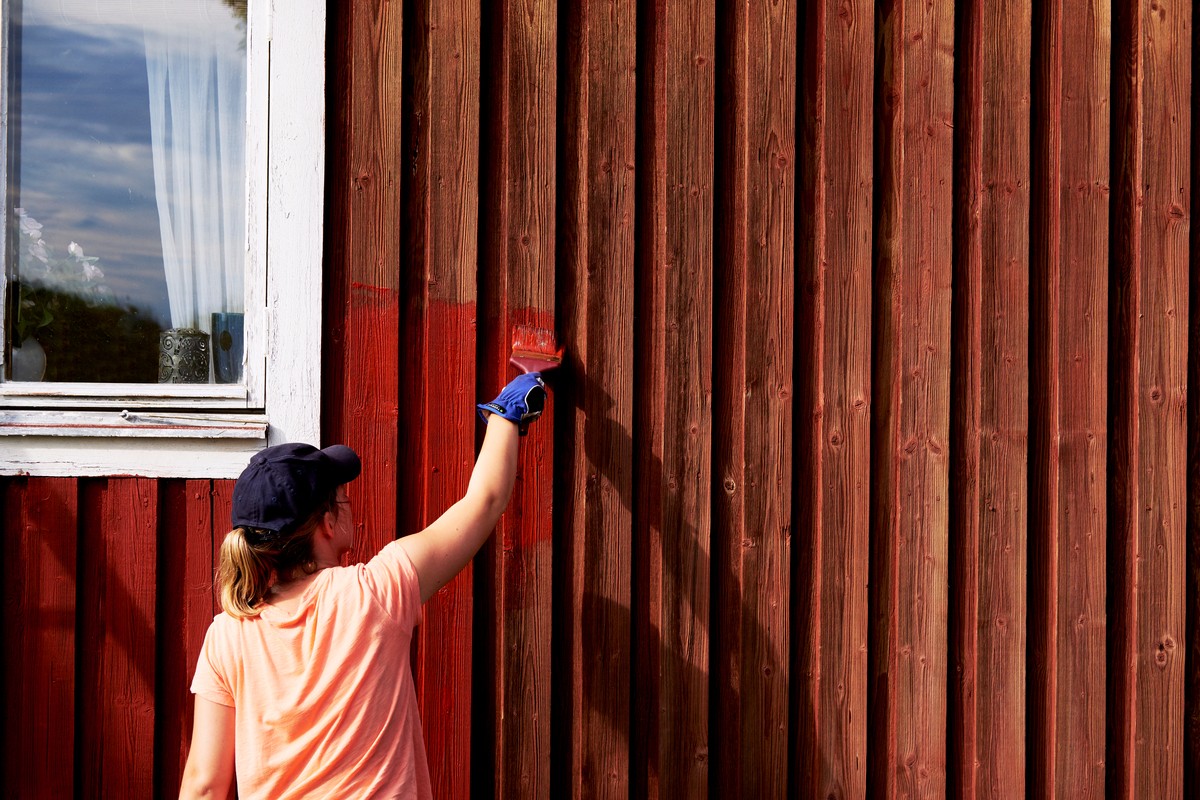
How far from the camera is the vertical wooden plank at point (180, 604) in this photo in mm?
2613

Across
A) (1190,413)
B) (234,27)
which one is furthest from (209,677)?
(1190,413)

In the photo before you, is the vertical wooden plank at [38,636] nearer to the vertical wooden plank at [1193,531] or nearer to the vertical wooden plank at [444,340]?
the vertical wooden plank at [444,340]

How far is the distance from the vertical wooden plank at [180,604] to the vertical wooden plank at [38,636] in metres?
0.23

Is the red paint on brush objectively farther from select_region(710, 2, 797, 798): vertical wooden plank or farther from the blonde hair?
the blonde hair

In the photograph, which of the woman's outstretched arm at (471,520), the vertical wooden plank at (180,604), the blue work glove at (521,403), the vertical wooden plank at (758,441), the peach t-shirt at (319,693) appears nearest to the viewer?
the peach t-shirt at (319,693)

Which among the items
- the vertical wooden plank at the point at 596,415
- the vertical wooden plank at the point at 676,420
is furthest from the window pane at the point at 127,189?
the vertical wooden plank at the point at 676,420

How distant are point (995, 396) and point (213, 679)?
2401 mm

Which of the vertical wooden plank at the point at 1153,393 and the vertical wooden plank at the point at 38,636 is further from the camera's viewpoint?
the vertical wooden plank at the point at 1153,393

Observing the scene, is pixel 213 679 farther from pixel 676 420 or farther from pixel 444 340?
pixel 676 420

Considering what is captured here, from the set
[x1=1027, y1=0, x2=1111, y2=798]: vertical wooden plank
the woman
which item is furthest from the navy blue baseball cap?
[x1=1027, y1=0, x2=1111, y2=798]: vertical wooden plank

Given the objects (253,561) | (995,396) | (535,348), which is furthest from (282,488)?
(995,396)

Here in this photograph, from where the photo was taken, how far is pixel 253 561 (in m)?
1.95

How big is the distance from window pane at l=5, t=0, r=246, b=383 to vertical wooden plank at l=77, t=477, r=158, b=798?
0.41 meters

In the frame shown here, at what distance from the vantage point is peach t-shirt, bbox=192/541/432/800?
1898 mm
